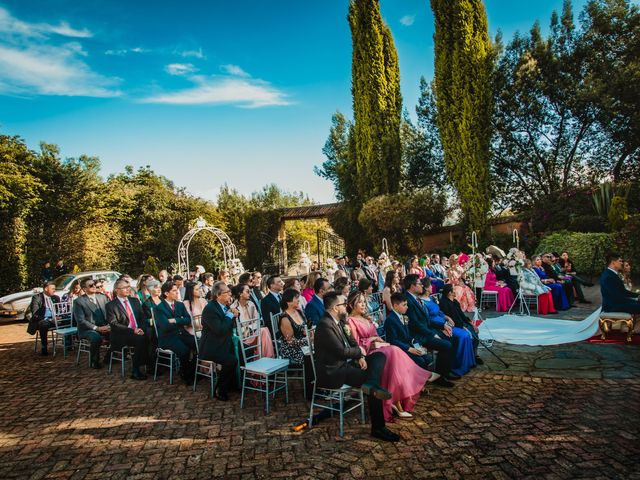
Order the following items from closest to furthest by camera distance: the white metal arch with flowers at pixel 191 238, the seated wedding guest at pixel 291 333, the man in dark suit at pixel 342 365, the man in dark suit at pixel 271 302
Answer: the man in dark suit at pixel 342 365, the seated wedding guest at pixel 291 333, the man in dark suit at pixel 271 302, the white metal arch with flowers at pixel 191 238

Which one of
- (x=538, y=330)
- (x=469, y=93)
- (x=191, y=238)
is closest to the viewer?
(x=538, y=330)

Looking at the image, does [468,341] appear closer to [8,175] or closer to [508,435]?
[508,435]

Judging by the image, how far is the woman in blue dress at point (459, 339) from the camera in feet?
18.8

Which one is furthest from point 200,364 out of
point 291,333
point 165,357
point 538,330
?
point 538,330

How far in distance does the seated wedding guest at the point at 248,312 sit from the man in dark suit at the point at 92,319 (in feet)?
9.40

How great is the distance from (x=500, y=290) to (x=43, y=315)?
11.0 m

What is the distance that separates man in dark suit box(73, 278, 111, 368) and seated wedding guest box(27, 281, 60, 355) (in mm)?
1465

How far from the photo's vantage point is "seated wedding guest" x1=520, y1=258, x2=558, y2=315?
975 centimetres

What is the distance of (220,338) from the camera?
5.30 m

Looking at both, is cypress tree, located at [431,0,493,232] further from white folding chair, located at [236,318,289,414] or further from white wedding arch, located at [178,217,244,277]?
white folding chair, located at [236,318,289,414]

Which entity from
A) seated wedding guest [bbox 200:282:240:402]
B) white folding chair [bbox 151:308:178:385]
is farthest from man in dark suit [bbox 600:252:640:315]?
white folding chair [bbox 151:308:178:385]

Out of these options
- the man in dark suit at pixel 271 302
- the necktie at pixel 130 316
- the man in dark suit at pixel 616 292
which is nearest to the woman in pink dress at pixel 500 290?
the man in dark suit at pixel 616 292

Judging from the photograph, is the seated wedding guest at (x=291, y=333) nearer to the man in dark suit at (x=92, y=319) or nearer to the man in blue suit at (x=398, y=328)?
the man in blue suit at (x=398, y=328)

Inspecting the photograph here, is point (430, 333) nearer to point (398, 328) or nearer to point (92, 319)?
point (398, 328)
